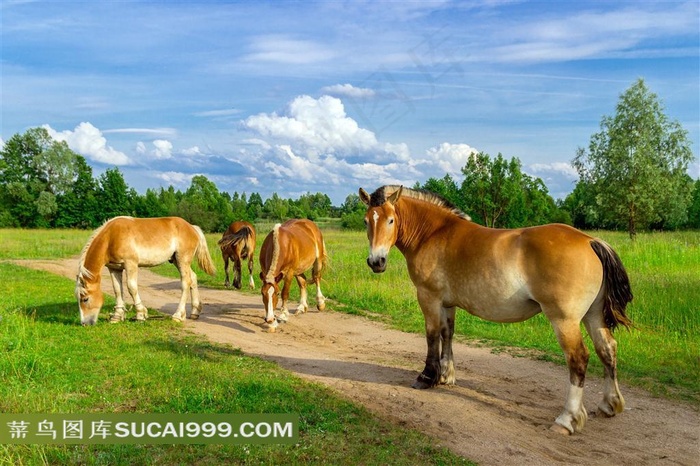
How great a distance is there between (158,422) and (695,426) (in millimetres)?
6274

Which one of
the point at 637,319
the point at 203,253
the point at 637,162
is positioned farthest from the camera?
the point at 637,162

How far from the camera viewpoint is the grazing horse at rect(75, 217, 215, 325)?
9641 mm

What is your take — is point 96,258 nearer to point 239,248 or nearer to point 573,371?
point 239,248

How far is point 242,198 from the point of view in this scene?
95.9m

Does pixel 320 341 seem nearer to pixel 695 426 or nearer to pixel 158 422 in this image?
pixel 158 422

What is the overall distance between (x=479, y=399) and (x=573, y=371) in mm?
1361

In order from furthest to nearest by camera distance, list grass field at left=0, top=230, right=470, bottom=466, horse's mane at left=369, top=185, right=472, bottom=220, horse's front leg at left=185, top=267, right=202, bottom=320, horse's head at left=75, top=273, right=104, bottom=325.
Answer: horse's front leg at left=185, top=267, right=202, bottom=320 → horse's head at left=75, top=273, right=104, bottom=325 → horse's mane at left=369, top=185, right=472, bottom=220 → grass field at left=0, top=230, right=470, bottom=466

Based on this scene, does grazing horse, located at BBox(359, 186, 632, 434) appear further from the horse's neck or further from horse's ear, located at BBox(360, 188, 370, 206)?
the horse's neck

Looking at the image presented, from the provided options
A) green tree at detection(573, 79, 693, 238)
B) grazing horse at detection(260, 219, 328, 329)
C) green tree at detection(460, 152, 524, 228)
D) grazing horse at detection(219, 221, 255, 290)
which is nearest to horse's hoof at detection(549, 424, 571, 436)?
grazing horse at detection(260, 219, 328, 329)

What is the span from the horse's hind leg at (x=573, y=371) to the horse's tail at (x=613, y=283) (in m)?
0.56

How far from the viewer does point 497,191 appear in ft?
138

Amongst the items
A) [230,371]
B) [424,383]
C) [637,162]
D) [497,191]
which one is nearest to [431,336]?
[424,383]

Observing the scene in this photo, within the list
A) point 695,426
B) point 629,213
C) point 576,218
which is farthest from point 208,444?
point 576,218

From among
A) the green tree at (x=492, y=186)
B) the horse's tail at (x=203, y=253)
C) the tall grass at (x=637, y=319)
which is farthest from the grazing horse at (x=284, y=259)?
the green tree at (x=492, y=186)
